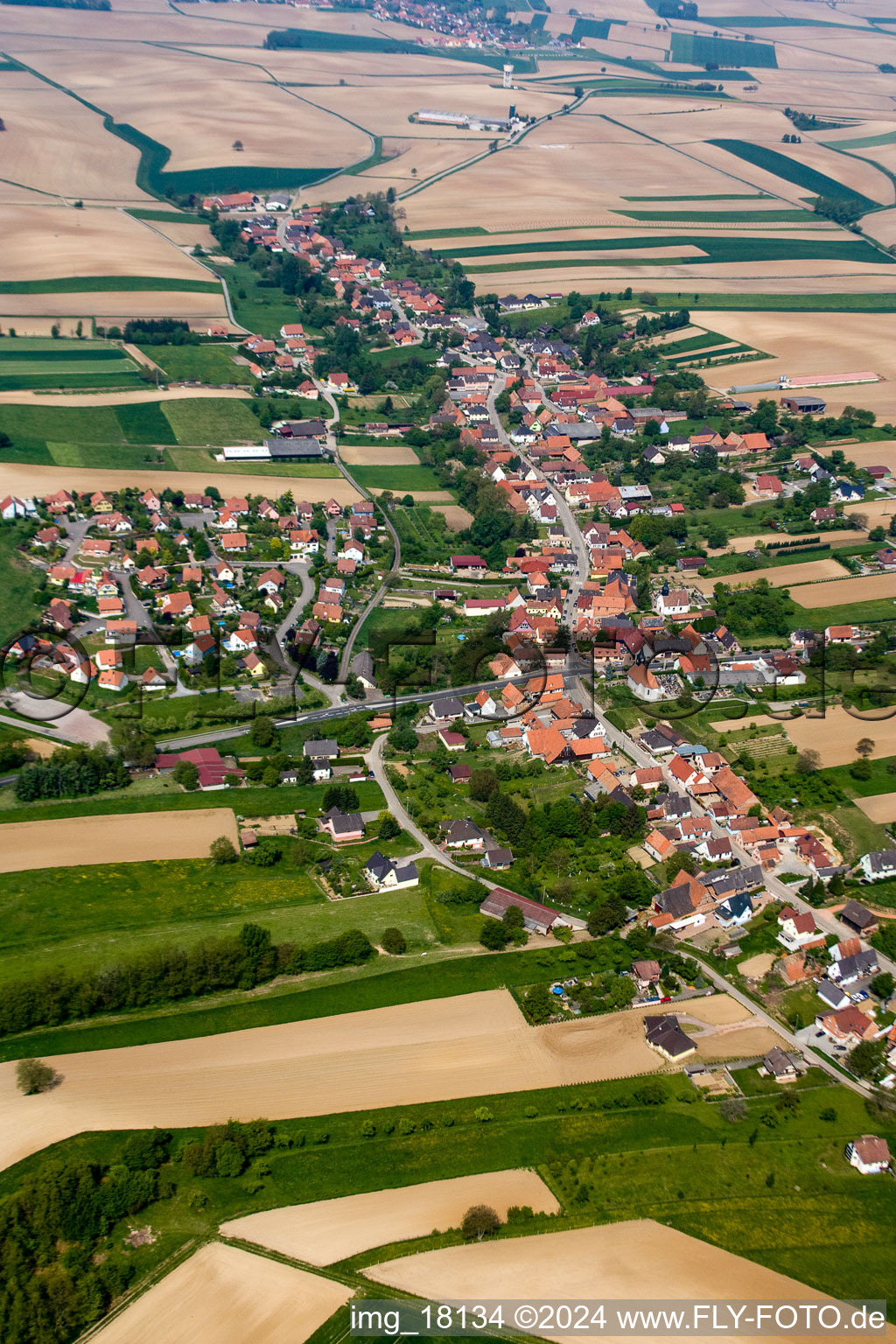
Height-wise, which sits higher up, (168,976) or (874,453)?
(874,453)

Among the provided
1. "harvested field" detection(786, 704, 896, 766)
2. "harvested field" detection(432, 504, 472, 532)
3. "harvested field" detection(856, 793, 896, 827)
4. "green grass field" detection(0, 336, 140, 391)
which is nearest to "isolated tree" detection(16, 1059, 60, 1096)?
"harvested field" detection(856, 793, 896, 827)

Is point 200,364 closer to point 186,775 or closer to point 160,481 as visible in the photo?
point 160,481

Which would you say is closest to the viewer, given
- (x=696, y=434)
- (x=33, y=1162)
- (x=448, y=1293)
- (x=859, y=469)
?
(x=448, y=1293)

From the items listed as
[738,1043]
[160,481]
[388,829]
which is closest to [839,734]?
[738,1043]

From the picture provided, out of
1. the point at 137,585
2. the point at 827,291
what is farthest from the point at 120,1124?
the point at 827,291

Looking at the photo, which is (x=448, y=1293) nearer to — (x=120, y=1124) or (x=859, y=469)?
(x=120, y=1124)

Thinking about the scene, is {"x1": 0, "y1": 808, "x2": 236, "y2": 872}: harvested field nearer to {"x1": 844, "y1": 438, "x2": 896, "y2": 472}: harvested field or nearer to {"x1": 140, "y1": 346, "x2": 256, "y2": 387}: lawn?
{"x1": 140, "y1": 346, "x2": 256, "y2": 387}: lawn
